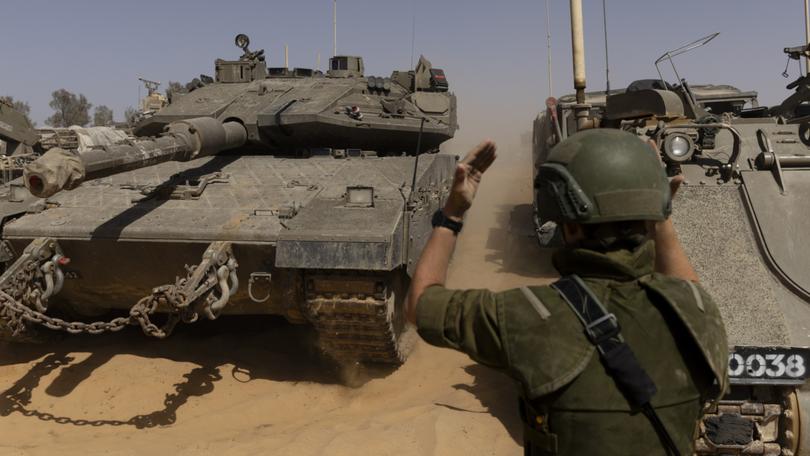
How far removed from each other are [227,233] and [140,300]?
737mm

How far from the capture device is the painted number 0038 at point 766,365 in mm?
3463

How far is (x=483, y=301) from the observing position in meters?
1.69

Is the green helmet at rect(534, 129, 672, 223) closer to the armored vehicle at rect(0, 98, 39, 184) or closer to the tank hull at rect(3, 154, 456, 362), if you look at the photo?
the tank hull at rect(3, 154, 456, 362)

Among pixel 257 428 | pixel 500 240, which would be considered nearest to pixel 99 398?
pixel 257 428

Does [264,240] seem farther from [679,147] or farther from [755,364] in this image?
[755,364]

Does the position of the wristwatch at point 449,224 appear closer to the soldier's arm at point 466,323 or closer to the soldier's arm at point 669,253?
the soldier's arm at point 466,323

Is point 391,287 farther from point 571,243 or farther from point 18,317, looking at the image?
point 571,243

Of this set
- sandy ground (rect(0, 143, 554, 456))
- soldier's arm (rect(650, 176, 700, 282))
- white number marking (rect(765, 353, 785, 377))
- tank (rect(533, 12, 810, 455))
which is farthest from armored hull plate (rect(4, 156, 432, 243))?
soldier's arm (rect(650, 176, 700, 282))

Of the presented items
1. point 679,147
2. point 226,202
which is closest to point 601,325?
point 679,147

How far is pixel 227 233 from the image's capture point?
200 inches

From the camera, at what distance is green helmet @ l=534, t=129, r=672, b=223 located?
5.51ft

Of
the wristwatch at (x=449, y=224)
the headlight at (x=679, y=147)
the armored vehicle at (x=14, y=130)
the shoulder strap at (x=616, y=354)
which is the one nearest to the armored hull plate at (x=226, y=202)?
the headlight at (x=679, y=147)

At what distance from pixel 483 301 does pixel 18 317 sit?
441 cm

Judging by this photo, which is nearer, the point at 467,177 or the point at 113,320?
the point at 467,177
